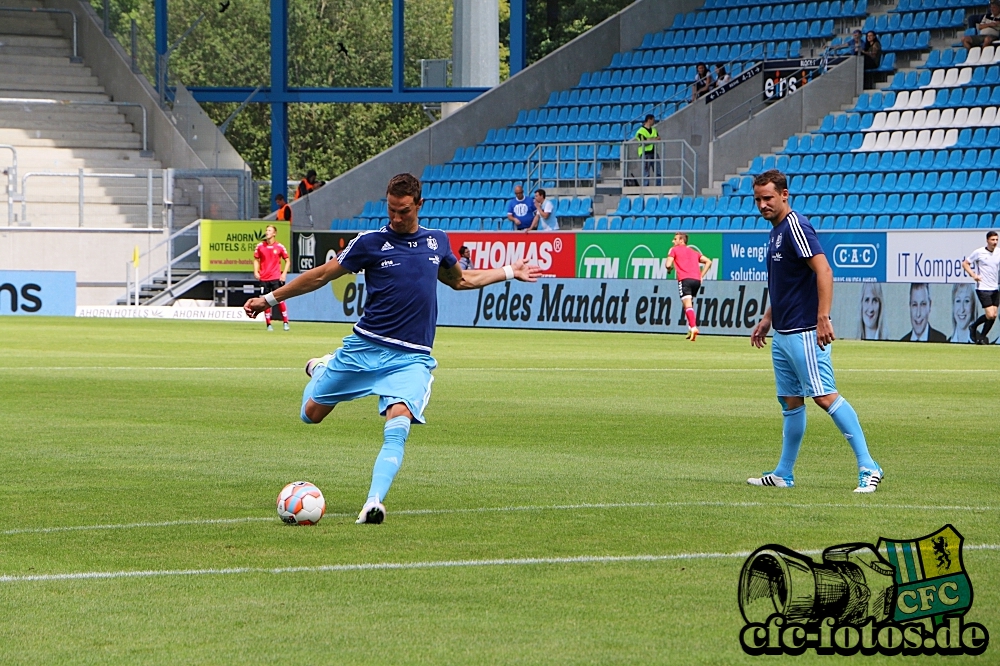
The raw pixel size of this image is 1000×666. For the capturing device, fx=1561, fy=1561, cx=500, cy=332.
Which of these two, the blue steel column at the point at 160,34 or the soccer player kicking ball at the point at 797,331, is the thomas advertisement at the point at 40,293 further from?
the soccer player kicking ball at the point at 797,331

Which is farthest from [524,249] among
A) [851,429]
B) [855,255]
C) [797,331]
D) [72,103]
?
[851,429]

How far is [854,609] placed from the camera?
588 cm

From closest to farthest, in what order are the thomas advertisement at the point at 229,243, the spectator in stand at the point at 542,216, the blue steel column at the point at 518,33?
the spectator in stand at the point at 542,216
the thomas advertisement at the point at 229,243
the blue steel column at the point at 518,33

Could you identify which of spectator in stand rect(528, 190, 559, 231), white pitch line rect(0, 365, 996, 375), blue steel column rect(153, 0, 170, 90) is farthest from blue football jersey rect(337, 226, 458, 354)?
blue steel column rect(153, 0, 170, 90)

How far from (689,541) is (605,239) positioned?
93.7 feet

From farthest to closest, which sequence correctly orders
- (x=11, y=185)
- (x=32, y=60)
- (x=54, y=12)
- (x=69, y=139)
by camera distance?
(x=54, y=12), (x=32, y=60), (x=69, y=139), (x=11, y=185)

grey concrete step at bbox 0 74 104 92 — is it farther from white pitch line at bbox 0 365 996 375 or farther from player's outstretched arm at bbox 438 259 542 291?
player's outstretched arm at bbox 438 259 542 291

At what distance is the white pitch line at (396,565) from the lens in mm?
7066

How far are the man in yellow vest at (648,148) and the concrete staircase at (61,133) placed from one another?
1421 cm

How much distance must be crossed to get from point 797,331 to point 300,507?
11.6ft

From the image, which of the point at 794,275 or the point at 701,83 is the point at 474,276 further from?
the point at 701,83

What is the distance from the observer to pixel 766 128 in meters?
39.9

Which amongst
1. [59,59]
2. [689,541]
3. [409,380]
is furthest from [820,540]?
[59,59]

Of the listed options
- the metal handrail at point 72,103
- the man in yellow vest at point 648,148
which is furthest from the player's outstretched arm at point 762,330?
the metal handrail at point 72,103
